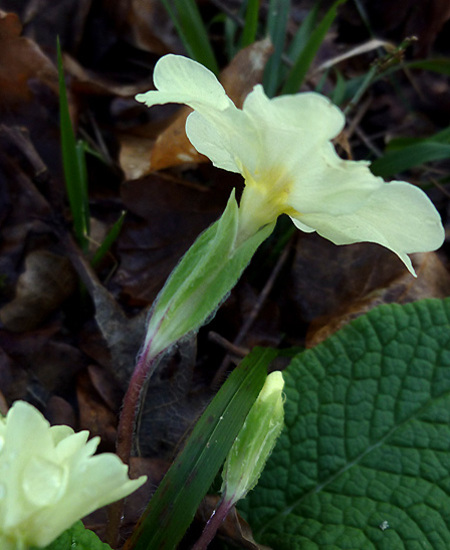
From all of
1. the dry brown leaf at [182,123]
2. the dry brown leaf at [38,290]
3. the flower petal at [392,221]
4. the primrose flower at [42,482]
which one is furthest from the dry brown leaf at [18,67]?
the primrose flower at [42,482]

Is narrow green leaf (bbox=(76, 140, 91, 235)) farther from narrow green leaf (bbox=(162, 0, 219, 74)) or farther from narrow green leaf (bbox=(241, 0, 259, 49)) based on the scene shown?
narrow green leaf (bbox=(241, 0, 259, 49))

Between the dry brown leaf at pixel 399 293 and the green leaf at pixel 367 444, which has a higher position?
the green leaf at pixel 367 444

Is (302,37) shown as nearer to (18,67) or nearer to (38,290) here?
(18,67)

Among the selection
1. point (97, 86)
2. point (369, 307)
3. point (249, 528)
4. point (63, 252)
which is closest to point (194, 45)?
point (97, 86)

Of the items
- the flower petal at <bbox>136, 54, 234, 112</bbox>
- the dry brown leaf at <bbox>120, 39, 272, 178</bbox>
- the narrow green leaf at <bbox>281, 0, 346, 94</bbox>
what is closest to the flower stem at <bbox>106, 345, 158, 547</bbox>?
the flower petal at <bbox>136, 54, 234, 112</bbox>

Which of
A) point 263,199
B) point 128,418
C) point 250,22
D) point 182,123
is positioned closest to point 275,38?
point 250,22

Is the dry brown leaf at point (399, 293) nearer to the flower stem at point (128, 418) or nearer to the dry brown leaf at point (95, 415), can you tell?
the dry brown leaf at point (95, 415)

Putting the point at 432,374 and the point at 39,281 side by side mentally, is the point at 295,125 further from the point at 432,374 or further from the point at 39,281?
the point at 39,281
